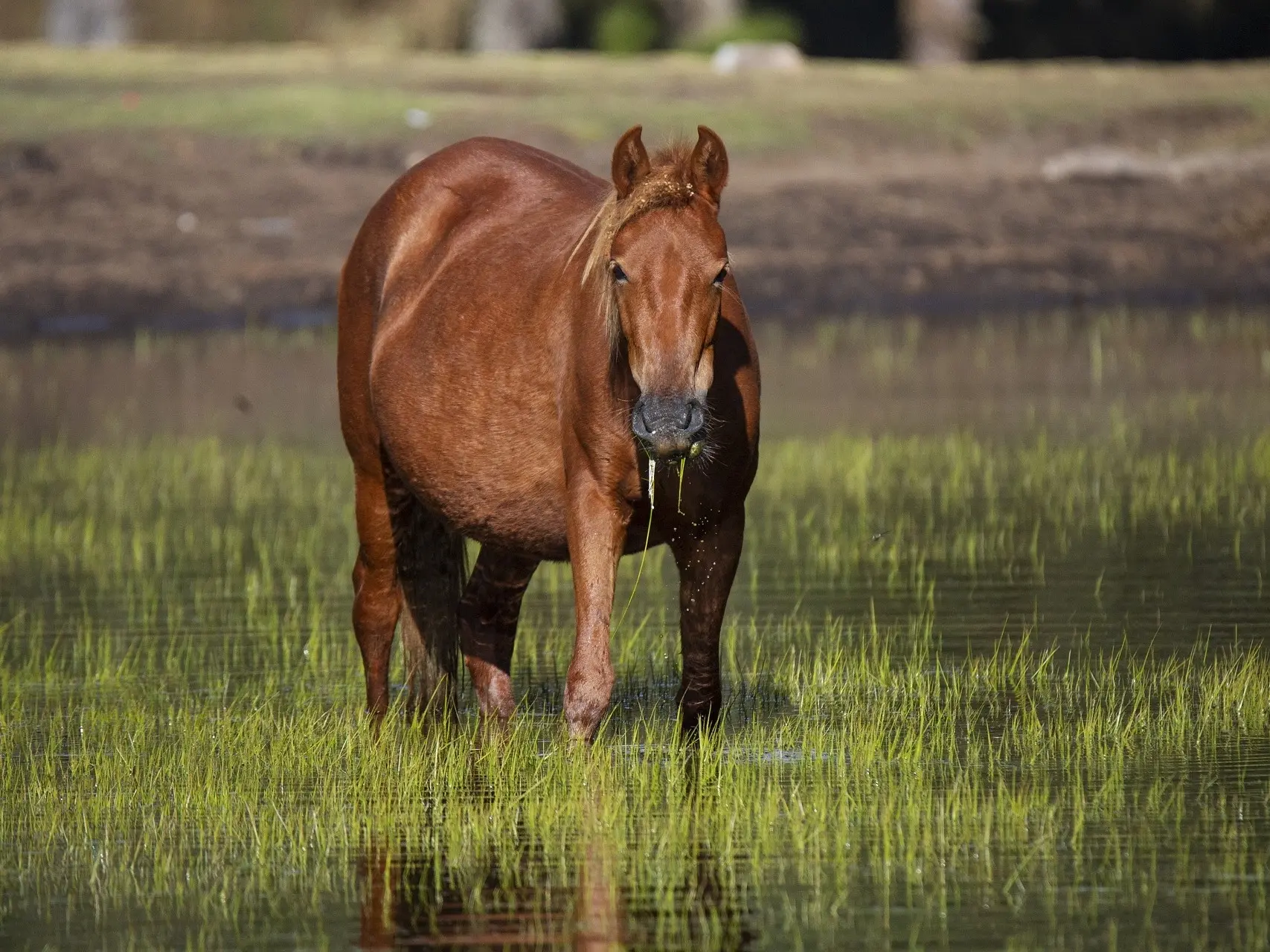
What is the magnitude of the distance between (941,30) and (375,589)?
26.4 meters

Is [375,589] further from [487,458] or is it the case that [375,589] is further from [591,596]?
[591,596]

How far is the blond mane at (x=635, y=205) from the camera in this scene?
643 centimetres

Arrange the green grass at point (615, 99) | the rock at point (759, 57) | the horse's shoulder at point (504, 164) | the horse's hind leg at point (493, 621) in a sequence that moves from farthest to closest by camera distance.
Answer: the rock at point (759, 57), the green grass at point (615, 99), the horse's shoulder at point (504, 164), the horse's hind leg at point (493, 621)

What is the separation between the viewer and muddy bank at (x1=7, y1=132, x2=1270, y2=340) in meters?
22.4

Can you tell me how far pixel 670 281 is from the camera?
6.26m

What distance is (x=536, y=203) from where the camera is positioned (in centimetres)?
824

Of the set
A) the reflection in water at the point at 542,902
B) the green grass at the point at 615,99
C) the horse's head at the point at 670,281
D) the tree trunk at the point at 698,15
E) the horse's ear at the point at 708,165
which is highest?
the tree trunk at the point at 698,15

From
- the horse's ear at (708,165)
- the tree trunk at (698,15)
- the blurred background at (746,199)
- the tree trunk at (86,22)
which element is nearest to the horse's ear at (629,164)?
the horse's ear at (708,165)

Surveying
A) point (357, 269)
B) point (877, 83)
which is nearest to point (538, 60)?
point (877, 83)

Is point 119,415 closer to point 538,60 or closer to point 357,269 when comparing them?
point 357,269

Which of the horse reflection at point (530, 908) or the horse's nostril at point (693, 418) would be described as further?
the horse's nostril at point (693, 418)

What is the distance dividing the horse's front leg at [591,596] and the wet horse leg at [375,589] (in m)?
1.54

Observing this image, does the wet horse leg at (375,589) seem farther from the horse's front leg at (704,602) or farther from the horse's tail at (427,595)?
the horse's front leg at (704,602)

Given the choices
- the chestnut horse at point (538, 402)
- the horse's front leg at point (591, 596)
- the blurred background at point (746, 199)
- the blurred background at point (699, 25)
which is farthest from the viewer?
the blurred background at point (699, 25)
